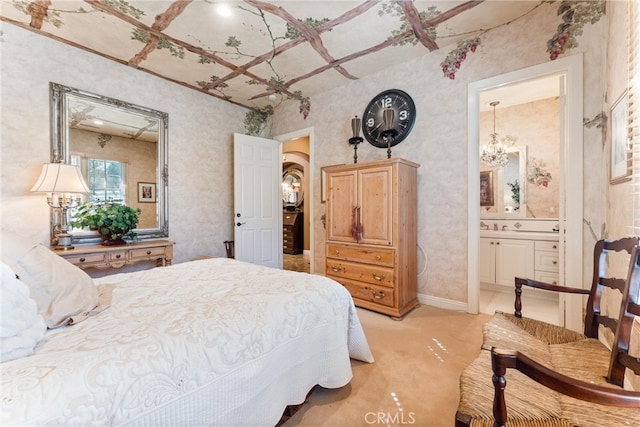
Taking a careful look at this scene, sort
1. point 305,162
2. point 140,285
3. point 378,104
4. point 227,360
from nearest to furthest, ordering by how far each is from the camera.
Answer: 1. point 227,360
2. point 140,285
3. point 378,104
4. point 305,162

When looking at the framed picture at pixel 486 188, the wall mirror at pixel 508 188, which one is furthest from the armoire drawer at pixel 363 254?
the framed picture at pixel 486 188

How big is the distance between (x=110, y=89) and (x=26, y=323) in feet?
10.1

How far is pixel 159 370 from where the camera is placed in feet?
2.77

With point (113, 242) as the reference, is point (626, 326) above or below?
below

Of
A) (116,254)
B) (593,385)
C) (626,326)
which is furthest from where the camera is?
(116,254)

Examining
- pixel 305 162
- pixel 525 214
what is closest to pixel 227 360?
pixel 525 214

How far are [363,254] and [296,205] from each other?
4.17 m

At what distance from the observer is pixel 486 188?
4164mm

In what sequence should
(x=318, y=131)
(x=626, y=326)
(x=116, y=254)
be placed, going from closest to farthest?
(x=626, y=326)
(x=116, y=254)
(x=318, y=131)

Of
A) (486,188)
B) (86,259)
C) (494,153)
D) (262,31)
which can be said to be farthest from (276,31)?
(486,188)

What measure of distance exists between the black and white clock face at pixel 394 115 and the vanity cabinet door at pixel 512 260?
200cm

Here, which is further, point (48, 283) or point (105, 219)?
point (105, 219)

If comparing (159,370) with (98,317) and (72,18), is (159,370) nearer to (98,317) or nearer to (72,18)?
(98,317)

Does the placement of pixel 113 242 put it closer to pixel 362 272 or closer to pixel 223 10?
pixel 223 10
